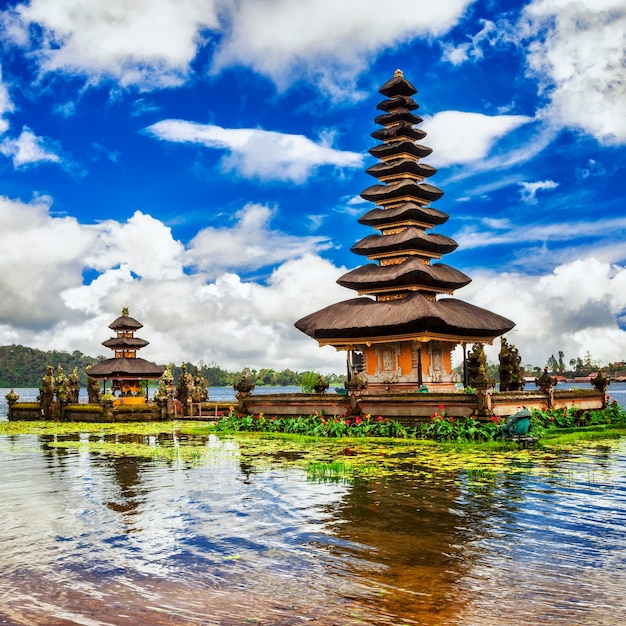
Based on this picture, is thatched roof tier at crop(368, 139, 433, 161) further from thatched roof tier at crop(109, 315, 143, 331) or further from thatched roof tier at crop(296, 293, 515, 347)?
thatched roof tier at crop(109, 315, 143, 331)

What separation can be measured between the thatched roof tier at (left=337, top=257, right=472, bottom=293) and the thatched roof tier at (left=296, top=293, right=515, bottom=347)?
2.55ft

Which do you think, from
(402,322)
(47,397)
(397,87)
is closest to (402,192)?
(397,87)

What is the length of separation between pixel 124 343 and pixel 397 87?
84.9 feet

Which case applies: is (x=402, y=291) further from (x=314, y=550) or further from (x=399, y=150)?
(x=314, y=550)

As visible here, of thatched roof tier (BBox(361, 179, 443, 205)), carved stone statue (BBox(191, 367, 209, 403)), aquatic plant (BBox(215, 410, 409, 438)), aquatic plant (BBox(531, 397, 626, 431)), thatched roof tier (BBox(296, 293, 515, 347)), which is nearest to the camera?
aquatic plant (BBox(215, 410, 409, 438))

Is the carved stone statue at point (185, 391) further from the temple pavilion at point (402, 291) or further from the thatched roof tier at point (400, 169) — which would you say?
the thatched roof tier at point (400, 169)

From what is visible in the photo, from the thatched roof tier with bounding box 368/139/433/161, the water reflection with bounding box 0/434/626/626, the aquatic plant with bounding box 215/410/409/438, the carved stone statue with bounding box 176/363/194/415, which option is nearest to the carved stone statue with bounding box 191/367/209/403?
the carved stone statue with bounding box 176/363/194/415

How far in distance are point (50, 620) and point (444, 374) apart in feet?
97.0

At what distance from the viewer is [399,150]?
3838 cm

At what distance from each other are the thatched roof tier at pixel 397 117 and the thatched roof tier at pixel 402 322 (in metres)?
10.5

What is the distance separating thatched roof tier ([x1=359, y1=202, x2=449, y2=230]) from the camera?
3628 cm

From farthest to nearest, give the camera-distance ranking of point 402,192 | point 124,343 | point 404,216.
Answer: point 124,343
point 402,192
point 404,216

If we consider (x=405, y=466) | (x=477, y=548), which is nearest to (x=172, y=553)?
(x=477, y=548)

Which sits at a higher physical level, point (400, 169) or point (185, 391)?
point (400, 169)
